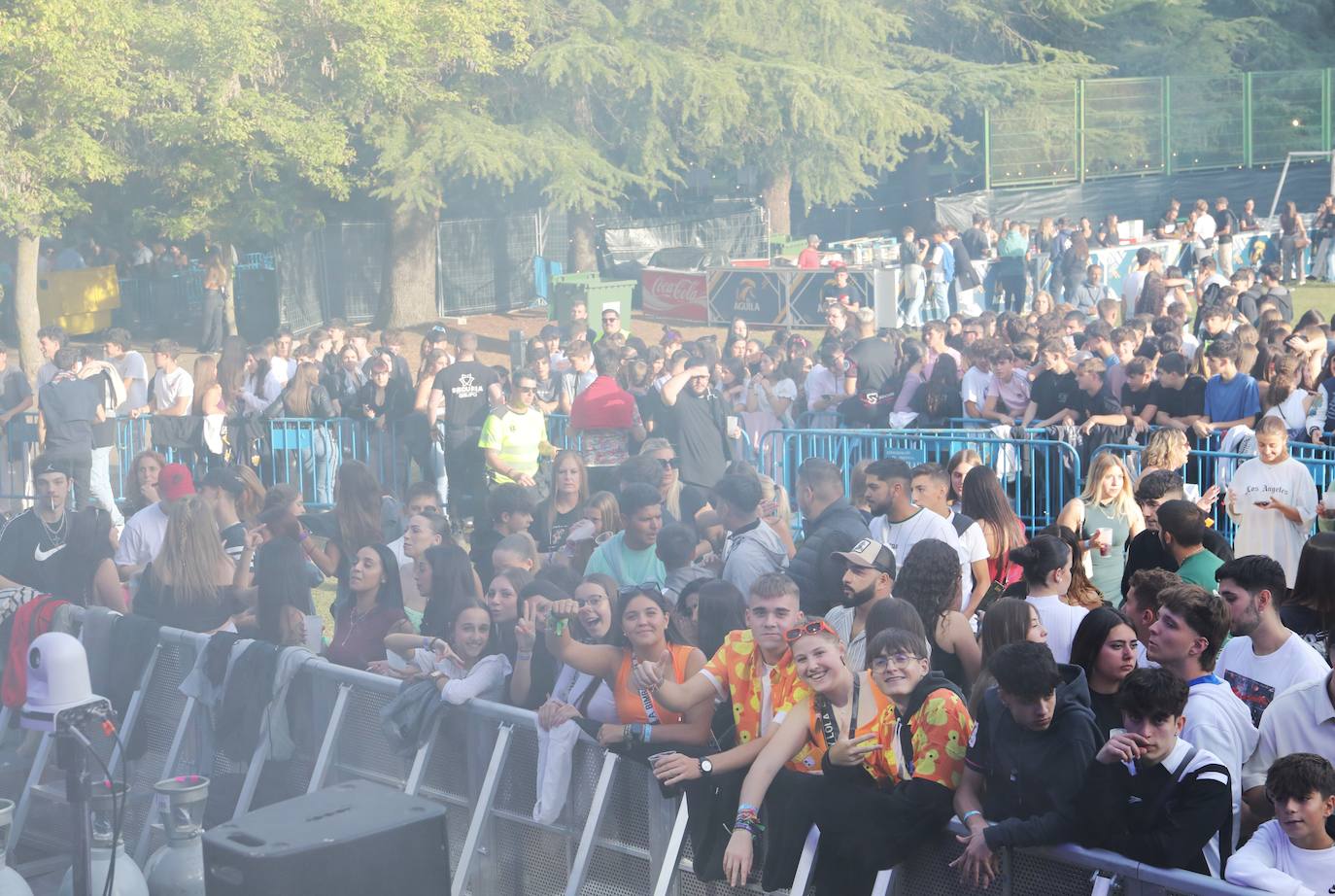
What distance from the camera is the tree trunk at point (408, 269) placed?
2839 cm

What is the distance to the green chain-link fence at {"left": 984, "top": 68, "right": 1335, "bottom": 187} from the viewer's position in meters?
34.7

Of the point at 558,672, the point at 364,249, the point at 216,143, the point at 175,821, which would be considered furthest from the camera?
the point at 364,249

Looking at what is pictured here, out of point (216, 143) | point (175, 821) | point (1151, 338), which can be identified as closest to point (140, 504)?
point (175, 821)

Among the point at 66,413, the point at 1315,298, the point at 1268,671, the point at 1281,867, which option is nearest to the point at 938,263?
the point at 1315,298

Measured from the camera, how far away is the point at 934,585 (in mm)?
6148

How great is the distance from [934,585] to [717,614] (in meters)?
0.97

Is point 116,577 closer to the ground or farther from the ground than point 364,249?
closer to the ground

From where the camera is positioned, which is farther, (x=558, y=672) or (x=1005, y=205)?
(x=1005, y=205)

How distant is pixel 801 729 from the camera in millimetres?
5352

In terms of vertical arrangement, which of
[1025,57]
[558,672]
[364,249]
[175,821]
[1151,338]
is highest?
[1025,57]

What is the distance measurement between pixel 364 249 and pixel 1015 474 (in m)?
20.2

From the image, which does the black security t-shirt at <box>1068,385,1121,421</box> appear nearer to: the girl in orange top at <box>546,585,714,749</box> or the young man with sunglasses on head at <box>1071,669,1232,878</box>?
the girl in orange top at <box>546,585,714,749</box>

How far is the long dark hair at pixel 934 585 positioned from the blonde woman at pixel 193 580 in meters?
4.03

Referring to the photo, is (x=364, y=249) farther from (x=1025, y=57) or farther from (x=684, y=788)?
(x=684, y=788)
